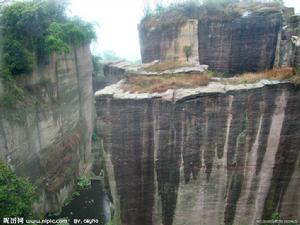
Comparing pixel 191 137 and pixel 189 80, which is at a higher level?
pixel 189 80

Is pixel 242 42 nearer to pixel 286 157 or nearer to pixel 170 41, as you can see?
pixel 170 41

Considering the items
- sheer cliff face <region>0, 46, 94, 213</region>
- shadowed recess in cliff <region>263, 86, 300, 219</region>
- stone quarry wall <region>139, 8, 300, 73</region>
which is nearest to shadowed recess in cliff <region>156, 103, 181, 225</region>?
shadowed recess in cliff <region>263, 86, 300, 219</region>

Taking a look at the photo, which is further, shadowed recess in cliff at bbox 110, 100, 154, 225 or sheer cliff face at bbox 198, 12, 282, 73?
sheer cliff face at bbox 198, 12, 282, 73

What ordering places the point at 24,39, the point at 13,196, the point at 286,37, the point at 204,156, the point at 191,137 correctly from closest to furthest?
the point at 191,137
the point at 204,156
the point at 13,196
the point at 286,37
the point at 24,39

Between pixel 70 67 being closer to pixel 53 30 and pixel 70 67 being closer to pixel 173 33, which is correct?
pixel 53 30

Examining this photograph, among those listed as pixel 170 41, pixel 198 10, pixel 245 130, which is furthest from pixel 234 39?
pixel 245 130

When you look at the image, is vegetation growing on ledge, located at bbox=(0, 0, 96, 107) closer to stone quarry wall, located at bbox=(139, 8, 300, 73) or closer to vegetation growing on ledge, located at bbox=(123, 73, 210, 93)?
stone quarry wall, located at bbox=(139, 8, 300, 73)

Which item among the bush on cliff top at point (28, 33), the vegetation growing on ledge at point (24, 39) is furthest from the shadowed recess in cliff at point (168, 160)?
the bush on cliff top at point (28, 33)
